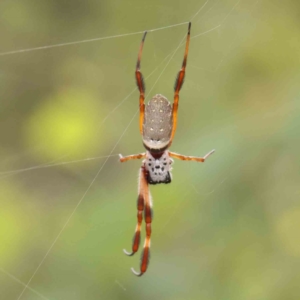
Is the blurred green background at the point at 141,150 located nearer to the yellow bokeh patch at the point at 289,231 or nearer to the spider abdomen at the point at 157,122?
the yellow bokeh patch at the point at 289,231

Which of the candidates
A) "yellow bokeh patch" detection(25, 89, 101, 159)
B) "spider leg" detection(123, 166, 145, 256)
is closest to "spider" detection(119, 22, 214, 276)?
"spider leg" detection(123, 166, 145, 256)

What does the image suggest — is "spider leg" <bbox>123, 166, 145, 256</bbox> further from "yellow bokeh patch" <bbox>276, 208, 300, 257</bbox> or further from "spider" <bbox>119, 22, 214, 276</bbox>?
"yellow bokeh patch" <bbox>276, 208, 300, 257</bbox>

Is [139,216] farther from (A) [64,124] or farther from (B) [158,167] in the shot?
(A) [64,124]

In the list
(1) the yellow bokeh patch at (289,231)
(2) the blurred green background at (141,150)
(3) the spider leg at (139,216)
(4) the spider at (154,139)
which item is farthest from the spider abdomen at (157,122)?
(1) the yellow bokeh patch at (289,231)

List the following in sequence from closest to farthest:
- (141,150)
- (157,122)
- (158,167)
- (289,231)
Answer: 1. (157,122)
2. (158,167)
3. (289,231)
4. (141,150)

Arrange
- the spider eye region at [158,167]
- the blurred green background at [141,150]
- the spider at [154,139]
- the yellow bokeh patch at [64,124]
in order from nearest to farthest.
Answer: the spider at [154,139] < the spider eye region at [158,167] < the blurred green background at [141,150] < the yellow bokeh patch at [64,124]

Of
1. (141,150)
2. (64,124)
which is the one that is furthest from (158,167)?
(64,124)
